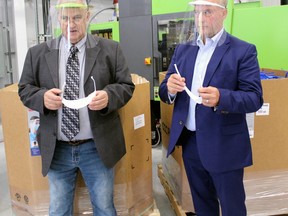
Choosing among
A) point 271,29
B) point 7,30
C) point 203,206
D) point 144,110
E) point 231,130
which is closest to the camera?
point 231,130

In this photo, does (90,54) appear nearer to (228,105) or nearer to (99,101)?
(99,101)

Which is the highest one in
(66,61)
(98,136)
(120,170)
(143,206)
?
(66,61)

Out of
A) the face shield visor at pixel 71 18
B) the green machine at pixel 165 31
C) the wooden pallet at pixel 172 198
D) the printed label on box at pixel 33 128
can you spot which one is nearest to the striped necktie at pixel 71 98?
the face shield visor at pixel 71 18

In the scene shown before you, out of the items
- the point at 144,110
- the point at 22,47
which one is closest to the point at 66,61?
the point at 144,110

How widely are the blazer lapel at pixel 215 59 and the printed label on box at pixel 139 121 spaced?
0.67 meters

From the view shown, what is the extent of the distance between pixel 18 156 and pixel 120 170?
0.65m

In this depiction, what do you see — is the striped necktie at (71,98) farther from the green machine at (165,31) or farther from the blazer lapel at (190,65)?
the green machine at (165,31)

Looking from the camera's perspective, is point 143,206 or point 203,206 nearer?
point 203,206

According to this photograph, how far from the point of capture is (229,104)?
1.26m

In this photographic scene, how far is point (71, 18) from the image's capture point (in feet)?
4.60

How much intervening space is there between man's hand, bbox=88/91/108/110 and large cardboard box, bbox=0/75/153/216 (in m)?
0.46

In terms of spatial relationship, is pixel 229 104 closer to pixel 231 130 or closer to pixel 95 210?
pixel 231 130

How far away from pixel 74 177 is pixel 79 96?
47 cm

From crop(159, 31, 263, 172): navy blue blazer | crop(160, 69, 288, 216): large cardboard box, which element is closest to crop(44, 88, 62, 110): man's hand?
crop(159, 31, 263, 172): navy blue blazer
